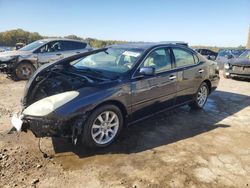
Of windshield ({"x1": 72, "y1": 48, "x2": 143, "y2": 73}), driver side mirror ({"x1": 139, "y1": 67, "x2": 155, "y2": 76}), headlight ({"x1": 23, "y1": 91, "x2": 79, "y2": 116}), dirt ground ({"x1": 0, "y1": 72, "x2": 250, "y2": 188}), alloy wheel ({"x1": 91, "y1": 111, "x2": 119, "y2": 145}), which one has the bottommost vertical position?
dirt ground ({"x1": 0, "y1": 72, "x2": 250, "y2": 188})

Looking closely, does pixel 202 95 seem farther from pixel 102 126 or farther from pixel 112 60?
pixel 102 126

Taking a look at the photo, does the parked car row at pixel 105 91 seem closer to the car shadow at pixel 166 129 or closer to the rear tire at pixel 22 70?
the car shadow at pixel 166 129

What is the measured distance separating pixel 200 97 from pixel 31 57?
22.6ft

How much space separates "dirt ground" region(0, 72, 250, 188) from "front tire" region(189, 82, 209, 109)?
2.35 feet

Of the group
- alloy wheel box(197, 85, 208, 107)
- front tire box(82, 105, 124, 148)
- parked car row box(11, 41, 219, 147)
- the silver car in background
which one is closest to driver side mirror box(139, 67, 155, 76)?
parked car row box(11, 41, 219, 147)

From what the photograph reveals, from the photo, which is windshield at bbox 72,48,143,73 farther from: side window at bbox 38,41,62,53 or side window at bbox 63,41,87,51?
side window at bbox 63,41,87,51

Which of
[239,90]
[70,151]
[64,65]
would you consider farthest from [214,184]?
[239,90]

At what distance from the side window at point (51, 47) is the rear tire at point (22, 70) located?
2.54ft

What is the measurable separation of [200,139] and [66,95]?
2.40 m

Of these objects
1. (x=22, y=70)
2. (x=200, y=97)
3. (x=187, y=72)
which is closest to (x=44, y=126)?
(x=187, y=72)

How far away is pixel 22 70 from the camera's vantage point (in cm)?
1038

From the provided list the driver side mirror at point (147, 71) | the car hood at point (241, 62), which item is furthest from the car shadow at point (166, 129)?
the car hood at point (241, 62)

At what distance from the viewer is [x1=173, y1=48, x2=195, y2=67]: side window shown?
18.0ft

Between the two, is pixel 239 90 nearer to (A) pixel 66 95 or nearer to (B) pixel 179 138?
(B) pixel 179 138
